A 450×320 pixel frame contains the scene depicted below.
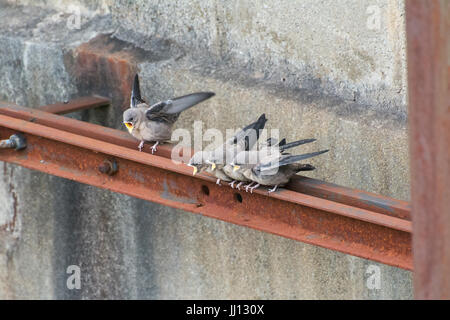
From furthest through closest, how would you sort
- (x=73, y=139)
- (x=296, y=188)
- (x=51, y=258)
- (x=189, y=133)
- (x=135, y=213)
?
(x=51, y=258) → (x=135, y=213) → (x=189, y=133) → (x=73, y=139) → (x=296, y=188)

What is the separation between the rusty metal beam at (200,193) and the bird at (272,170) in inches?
2.3

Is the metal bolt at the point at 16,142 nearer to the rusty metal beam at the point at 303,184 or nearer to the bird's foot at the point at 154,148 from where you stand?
the rusty metal beam at the point at 303,184

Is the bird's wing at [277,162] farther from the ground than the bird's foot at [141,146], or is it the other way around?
the bird's foot at [141,146]

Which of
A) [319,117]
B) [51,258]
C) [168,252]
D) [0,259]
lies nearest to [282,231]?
[319,117]

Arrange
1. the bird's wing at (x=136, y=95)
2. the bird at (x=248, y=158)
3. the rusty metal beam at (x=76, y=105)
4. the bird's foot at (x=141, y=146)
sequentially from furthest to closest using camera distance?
the rusty metal beam at (x=76, y=105) → the bird's wing at (x=136, y=95) → the bird's foot at (x=141, y=146) → the bird at (x=248, y=158)

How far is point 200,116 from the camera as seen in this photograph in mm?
5035

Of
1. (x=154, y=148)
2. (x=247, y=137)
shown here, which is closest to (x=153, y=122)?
(x=154, y=148)

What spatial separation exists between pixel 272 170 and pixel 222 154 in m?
0.34

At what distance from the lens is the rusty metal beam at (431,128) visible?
181 cm

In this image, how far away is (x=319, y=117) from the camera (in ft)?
14.9

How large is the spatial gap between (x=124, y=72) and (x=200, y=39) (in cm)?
51

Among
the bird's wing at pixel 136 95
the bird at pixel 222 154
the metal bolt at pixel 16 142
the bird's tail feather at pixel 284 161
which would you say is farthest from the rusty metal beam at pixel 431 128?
the metal bolt at pixel 16 142

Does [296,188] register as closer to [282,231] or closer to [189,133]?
[282,231]

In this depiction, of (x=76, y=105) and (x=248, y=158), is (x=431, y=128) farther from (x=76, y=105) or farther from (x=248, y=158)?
(x=76, y=105)
